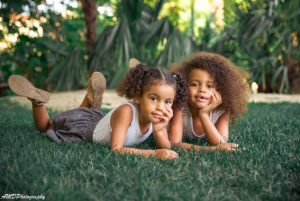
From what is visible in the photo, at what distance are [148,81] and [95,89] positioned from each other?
3.84ft

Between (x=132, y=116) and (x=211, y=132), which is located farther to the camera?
(x=211, y=132)

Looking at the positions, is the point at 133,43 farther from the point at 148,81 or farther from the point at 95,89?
the point at 148,81

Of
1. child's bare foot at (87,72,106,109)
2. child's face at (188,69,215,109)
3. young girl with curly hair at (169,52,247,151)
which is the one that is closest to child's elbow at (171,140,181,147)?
young girl with curly hair at (169,52,247,151)

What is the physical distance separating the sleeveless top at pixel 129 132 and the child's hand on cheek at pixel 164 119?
16 cm

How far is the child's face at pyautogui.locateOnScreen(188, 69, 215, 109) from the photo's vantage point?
319 cm

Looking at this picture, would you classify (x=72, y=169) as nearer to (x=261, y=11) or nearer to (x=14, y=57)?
(x=14, y=57)

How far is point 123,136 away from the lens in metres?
2.78

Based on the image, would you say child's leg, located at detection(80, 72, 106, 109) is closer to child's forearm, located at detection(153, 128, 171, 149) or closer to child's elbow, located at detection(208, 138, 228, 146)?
child's forearm, located at detection(153, 128, 171, 149)

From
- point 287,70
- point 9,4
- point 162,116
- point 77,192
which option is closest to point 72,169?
point 77,192

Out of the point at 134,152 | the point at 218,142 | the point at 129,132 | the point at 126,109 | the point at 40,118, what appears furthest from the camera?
the point at 40,118

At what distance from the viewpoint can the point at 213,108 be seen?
3256mm

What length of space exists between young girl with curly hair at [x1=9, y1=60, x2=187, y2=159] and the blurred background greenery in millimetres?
3168

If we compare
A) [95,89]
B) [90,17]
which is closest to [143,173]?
[95,89]

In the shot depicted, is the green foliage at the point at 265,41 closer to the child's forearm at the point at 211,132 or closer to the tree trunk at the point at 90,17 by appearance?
the tree trunk at the point at 90,17
